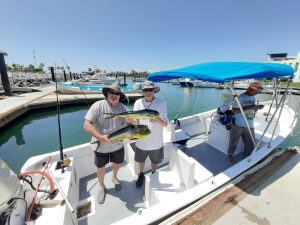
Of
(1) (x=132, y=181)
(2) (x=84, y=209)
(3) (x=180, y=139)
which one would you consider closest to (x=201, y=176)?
(1) (x=132, y=181)

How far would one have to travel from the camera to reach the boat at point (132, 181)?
1.52 meters

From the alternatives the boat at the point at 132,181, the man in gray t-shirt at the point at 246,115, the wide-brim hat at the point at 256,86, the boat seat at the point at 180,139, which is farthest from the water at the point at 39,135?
the boat at the point at 132,181

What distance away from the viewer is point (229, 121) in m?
3.79

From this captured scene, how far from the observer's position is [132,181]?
9.74ft

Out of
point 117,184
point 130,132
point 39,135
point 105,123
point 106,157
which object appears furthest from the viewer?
point 39,135

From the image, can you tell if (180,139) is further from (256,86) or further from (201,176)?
(256,86)

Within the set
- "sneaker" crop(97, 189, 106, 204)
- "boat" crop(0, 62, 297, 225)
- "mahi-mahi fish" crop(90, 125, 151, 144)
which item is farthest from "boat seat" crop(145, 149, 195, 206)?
"mahi-mahi fish" crop(90, 125, 151, 144)

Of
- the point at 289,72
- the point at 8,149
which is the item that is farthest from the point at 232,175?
the point at 8,149

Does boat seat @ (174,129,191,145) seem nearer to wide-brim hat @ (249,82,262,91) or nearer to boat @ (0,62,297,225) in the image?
boat @ (0,62,297,225)

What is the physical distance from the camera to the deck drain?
2.33 metres

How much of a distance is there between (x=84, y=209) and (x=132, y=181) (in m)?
0.92

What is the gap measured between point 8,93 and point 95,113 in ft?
52.2

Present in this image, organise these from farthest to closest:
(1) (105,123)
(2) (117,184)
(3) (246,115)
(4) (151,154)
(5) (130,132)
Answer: (3) (246,115)
(2) (117,184)
(4) (151,154)
(1) (105,123)
(5) (130,132)

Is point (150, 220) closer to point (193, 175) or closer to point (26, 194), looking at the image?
point (193, 175)
